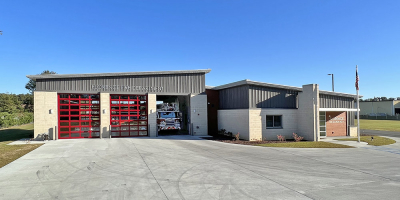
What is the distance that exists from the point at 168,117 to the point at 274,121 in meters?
9.72

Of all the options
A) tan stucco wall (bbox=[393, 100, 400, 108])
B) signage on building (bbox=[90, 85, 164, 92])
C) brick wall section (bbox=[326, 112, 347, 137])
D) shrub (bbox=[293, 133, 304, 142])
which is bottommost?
shrub (bbox=[293, 133, 304, 142])

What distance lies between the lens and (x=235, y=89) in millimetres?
21125

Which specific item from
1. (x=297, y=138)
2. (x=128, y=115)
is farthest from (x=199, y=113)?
(x=297, y=138)

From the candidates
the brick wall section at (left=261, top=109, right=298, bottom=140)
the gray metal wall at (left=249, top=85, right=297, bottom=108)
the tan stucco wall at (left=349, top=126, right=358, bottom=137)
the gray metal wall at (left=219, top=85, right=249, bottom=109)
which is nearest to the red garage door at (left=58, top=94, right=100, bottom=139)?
the gray metal wall at (left=219, top=85, right=249, bottom=109)

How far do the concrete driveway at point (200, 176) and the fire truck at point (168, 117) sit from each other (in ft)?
29.9

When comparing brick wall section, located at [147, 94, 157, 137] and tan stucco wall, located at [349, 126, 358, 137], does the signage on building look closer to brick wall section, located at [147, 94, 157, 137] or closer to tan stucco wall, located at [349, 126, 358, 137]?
brick wall section, located at [147, 94, 157, 137]

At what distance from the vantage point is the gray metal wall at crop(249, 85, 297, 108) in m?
19.1

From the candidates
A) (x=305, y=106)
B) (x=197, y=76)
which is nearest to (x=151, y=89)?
(x=197, y=76)

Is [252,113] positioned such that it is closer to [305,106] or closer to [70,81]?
[305,106]

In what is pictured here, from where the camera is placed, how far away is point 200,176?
27.7 feet

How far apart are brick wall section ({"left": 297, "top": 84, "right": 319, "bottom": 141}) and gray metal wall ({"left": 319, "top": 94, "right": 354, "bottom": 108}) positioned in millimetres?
2491

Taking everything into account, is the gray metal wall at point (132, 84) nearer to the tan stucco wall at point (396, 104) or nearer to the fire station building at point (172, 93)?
the fire station building at point (172, 93)

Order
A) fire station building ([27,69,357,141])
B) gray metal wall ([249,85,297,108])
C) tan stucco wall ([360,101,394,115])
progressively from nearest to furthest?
fire station building ([27,69,357,141])
gray metal wall ([249,85,297,108])
tan stucco wall ([360,101,394,115])

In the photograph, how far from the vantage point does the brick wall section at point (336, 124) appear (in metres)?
21.6
